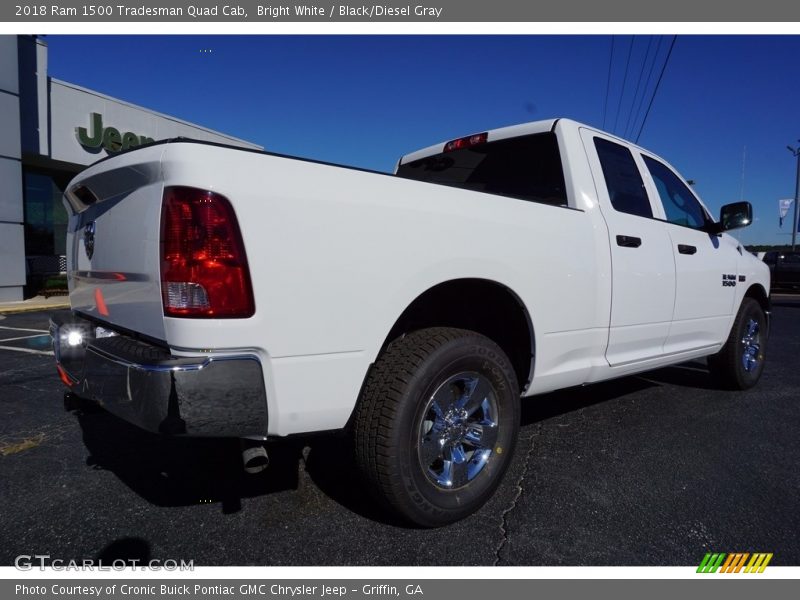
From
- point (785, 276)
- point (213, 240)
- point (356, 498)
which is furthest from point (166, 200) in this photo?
point (785, 276)

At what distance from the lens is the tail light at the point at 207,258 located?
1671mm

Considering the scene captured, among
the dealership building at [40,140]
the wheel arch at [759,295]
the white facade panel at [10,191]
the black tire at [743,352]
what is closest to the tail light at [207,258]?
the black tire at [743,352]

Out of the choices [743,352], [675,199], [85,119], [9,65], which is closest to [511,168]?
[675,199]

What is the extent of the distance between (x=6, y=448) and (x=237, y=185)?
8.64 feet

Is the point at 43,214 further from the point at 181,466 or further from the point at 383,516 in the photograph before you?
the point at 383,516

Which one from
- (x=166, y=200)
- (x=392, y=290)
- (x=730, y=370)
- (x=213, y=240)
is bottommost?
(x=730, y=370)

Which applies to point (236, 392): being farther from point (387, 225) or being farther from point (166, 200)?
point (387, 225)

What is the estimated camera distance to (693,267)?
3688 mm

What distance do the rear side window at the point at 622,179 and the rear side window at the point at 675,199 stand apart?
0.88ft

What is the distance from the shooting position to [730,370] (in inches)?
176

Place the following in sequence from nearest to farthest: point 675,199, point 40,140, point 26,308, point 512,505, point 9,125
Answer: point 512,505 → point 675,199 → point 26,308 → point 9,125 → point 40,140

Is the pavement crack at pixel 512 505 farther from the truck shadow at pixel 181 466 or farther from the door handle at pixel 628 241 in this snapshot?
the door handle at pixel 628 241

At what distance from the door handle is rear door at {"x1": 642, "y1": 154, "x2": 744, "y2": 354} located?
50cm

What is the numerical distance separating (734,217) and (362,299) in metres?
3.48
